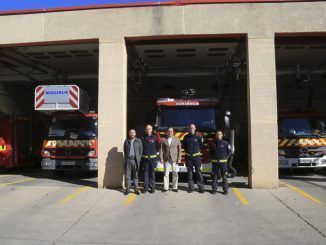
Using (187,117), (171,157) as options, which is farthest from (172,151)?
(187,117)

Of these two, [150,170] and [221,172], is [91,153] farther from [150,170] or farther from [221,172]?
[221,172]

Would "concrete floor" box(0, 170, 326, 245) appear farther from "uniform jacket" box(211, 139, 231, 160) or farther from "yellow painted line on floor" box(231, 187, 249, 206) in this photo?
"uniform jacket" box(211, 139, 231, 160)

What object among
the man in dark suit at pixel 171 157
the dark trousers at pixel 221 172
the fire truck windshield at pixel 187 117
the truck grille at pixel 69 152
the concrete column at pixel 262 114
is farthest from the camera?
the truck grille at pixel 69 152

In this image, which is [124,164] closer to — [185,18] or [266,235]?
[185,18]

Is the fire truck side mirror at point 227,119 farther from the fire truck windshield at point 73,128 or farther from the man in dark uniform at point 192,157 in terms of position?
the fire truck windshield at point 73,128

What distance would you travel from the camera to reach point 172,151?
416 inches

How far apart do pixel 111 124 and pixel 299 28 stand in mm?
5592

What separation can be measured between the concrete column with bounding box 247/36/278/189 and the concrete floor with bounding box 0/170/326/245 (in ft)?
1.69

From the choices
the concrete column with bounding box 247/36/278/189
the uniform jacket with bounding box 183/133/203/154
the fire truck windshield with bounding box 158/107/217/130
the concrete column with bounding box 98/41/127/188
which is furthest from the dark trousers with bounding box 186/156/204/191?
the fire truck windshield with bounding box 158/107/217/130

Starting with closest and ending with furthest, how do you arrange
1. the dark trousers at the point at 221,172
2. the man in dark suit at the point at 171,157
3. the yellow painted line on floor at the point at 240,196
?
the yellow painted line on floor at the point at 240,196
the dark trousers at the point at 221,172
the man in dark suit at the point at 171,157

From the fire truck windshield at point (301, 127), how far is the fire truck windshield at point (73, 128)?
677cm

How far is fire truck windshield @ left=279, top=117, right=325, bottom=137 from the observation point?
1451cm

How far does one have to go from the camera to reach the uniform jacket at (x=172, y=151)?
1055cm

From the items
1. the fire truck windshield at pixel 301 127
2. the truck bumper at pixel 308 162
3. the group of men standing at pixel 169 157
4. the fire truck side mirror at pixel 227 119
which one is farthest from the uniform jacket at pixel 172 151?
the fire truck windshield at pixel 301 127
